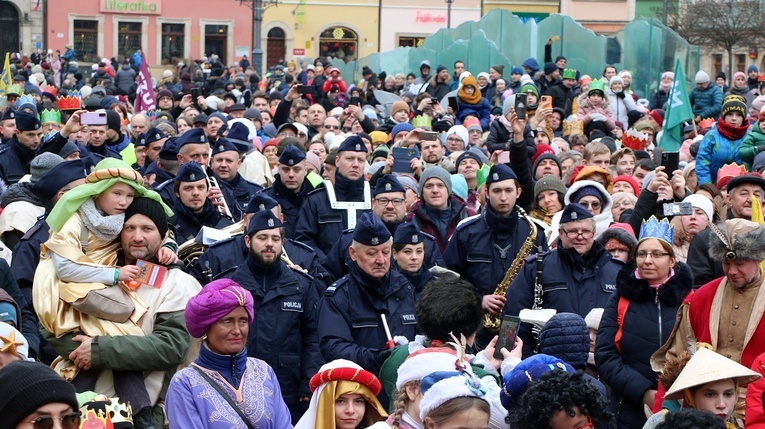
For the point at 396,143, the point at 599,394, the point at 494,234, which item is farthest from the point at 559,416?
the point at 396,143

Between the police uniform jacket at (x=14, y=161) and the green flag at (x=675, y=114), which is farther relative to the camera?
the green flag at (x=675, y=114)

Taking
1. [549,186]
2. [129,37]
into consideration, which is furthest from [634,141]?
[129,37]

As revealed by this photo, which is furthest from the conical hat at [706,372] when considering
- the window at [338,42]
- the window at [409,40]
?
the window at [338,42]

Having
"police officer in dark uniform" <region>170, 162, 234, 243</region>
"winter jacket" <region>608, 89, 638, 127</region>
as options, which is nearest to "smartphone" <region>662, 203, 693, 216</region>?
"police officer in dark uniform" <region>170, 162, 234, 243</region>

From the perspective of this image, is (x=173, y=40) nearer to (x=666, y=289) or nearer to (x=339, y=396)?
(x=666, y=289)

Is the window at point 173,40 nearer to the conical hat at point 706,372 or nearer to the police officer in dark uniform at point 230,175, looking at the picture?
the police officer in dark uniform at point 230,175

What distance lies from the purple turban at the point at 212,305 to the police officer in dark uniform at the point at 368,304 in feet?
4.92

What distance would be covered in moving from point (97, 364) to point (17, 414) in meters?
2.10

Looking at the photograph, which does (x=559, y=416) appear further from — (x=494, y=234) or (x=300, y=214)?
(x=300, y=214)

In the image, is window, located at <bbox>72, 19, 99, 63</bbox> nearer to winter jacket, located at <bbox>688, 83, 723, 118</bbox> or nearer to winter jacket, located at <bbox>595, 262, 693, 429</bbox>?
winter jacket, located at <bbox>688, 83, 723, 118</bbox>

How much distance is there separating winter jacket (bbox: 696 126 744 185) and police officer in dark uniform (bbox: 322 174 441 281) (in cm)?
435

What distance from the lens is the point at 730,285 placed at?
22.1ft

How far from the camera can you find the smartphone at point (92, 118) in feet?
38.1

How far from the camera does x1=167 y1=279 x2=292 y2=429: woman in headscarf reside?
5.59 meters
